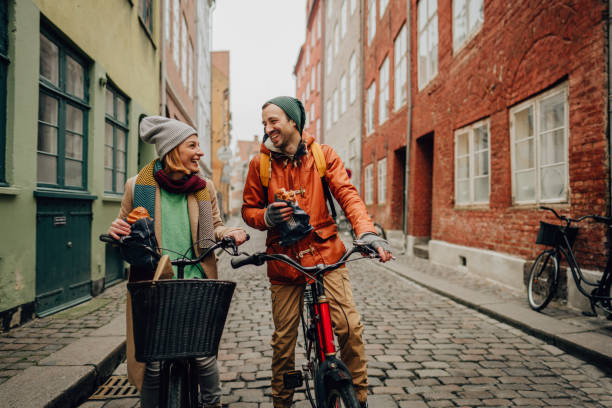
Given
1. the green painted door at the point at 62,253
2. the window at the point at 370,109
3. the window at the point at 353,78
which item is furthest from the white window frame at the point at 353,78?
the green painted door at the point at 62,253

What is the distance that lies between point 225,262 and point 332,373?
9078mm

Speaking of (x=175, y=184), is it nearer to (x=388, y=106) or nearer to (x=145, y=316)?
(x=145, y=316)

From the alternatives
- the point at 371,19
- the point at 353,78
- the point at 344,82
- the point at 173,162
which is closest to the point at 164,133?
the point at 173,162

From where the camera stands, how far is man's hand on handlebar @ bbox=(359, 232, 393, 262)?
211 centimetres

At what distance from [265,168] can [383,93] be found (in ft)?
48.9

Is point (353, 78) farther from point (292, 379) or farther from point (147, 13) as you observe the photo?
point (292, 379)

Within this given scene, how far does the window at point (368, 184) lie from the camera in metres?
18.5

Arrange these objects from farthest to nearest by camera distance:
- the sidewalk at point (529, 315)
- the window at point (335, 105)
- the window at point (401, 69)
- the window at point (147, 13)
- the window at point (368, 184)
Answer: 1. the window at point (335, 105)
2. the window at point (368, 184)
3. the window at point (401, 69)
4. the window at point (147, 13)
5. the sidewalk at point (529, 315)

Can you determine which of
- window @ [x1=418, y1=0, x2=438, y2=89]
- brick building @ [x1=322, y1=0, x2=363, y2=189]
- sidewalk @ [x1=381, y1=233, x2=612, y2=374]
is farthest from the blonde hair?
brick building @ [x1=322, y1=0, x2=363, y2=189]

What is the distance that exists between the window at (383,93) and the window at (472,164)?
636 centimetres

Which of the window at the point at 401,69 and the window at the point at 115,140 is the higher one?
the window at the point at 401,69

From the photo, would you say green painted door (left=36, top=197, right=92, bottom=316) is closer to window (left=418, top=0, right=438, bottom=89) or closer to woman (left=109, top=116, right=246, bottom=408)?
woman (left=109, top=116, right=246, bottom=408)

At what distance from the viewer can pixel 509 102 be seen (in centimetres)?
755

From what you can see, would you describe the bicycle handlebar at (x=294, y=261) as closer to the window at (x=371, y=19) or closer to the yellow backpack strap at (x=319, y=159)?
the yellow backpack strap at (x=319, y=159)
